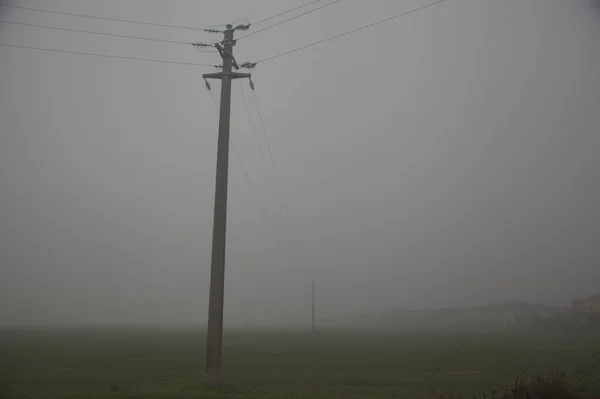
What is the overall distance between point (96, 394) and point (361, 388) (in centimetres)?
1215

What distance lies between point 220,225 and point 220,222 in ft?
0.36

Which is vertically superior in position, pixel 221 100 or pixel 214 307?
pixel 221 100

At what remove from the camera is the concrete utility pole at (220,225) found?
15281mm

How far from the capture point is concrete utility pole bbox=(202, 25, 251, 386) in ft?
50.1

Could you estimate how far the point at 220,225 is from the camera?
1595cm

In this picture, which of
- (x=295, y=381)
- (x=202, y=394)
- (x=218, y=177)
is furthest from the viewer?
(x=295, y=381)

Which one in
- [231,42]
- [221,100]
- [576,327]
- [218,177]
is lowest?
[576,327]

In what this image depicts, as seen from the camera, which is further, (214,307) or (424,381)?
(424,381)

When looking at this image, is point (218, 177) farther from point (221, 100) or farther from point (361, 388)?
point (361, 388)

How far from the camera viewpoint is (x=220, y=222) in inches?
629

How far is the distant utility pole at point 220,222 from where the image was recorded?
15281mm

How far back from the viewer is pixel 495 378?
26281 mm

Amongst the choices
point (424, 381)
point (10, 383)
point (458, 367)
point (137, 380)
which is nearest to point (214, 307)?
point (137, 380)

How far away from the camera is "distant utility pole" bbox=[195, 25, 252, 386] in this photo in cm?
1528
